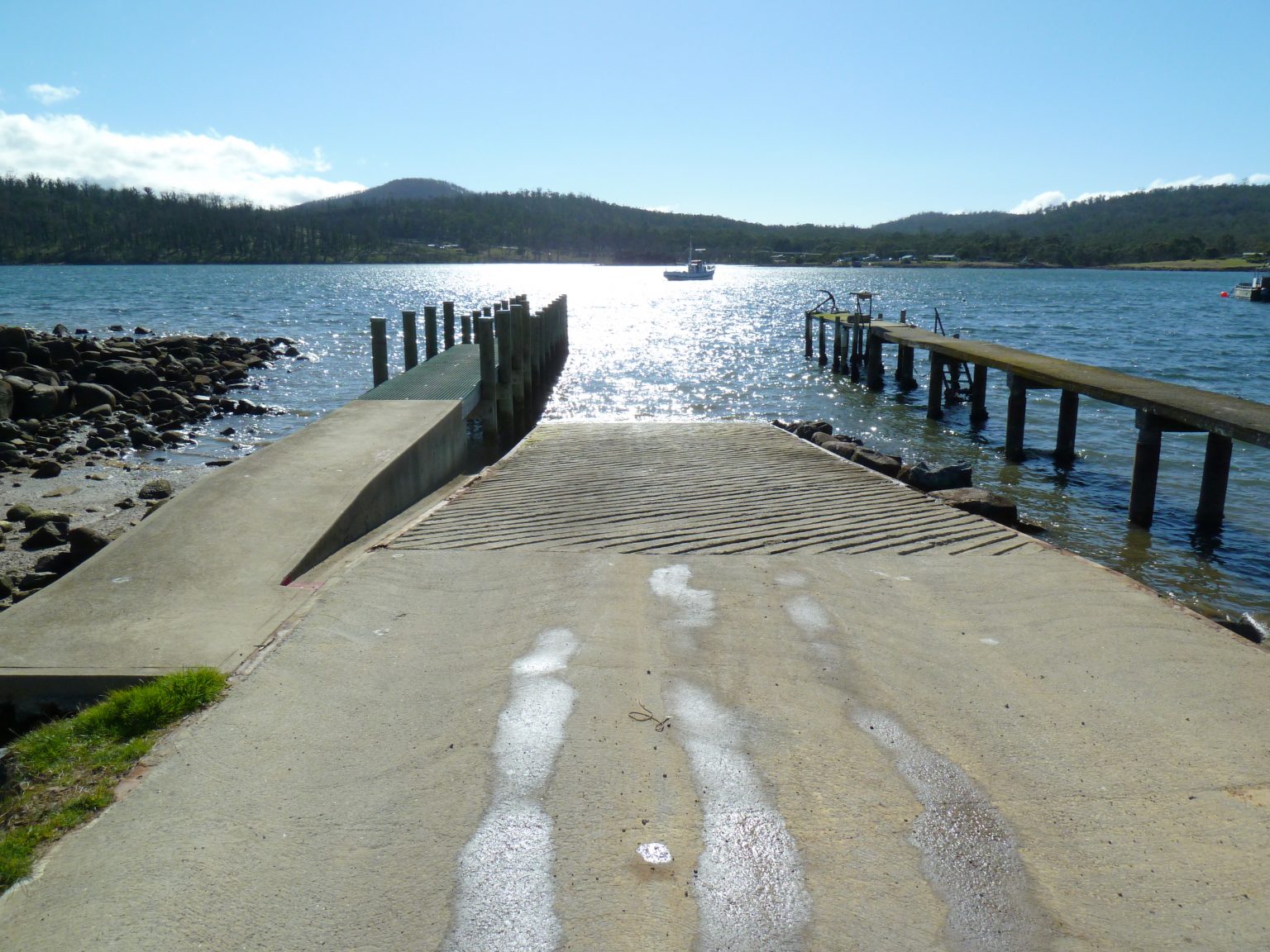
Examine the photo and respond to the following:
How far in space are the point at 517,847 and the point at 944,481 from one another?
31.5 feet

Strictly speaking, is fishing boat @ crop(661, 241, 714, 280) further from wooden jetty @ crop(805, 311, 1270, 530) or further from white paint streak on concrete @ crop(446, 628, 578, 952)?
white paint streak on concrete @ crop(446, 628, 578, 952)

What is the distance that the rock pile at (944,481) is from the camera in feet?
33.9

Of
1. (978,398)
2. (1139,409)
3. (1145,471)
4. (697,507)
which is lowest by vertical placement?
(978,398)

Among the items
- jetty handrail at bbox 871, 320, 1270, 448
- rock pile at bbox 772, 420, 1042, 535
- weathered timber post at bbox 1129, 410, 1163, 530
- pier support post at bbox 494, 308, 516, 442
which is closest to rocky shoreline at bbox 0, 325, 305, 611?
pier support post at bbox 494, 308, 516, 442

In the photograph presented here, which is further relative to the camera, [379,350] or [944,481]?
[379,350]

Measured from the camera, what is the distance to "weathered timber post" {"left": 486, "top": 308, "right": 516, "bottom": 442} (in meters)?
15.9

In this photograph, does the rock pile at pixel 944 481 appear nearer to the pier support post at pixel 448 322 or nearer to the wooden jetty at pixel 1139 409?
the wooden jetty at pixel 1139 409

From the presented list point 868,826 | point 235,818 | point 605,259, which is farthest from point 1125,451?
point 605,259

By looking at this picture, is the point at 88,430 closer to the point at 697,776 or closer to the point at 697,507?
the point at 697,507

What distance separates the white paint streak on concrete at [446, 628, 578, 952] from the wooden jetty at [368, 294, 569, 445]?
9.39 meters

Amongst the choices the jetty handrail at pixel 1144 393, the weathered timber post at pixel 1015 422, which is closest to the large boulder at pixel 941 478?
the jetty handrail at pixel 1144 393

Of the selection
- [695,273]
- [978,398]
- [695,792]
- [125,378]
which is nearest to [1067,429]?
[978,398]

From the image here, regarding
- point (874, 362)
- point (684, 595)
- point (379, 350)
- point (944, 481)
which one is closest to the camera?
point (684, 595)

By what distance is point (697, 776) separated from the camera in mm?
3928
